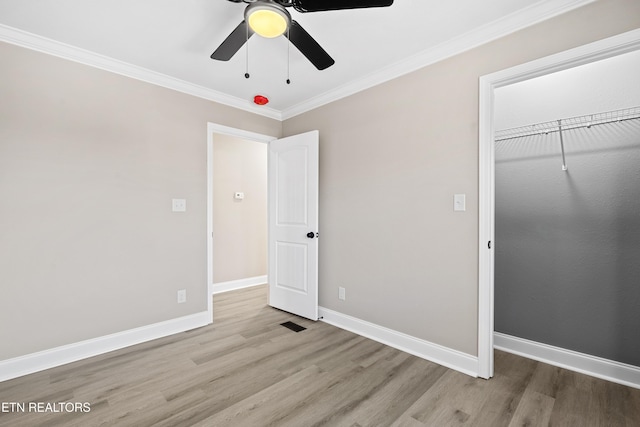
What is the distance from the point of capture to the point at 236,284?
15.0ft

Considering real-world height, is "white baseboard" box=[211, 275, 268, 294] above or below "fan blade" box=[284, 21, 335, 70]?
below

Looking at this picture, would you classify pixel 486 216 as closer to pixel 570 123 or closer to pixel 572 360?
pixel 570 123

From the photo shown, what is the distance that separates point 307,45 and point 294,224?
6.66 feet

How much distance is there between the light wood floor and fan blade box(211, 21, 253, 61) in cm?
225

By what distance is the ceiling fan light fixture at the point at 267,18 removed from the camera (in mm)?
1451

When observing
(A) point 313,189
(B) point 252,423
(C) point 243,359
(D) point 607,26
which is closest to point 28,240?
(C) point 243,359

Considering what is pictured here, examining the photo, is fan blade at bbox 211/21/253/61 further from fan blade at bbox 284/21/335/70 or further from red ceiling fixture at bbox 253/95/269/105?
red ceiling fixture at bbox 253/95/269/105

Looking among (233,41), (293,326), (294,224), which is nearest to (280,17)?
(233,41)

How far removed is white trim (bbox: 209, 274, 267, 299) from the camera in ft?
14.2

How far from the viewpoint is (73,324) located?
237 centimetres

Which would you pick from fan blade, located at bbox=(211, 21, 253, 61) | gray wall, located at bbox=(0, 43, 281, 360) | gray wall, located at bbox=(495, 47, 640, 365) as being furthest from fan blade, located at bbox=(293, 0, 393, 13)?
gray wall, located at bbox=(0, 43, 281, 360)

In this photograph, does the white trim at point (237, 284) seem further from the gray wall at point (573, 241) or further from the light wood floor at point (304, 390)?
the gray wall at point (573, 241)

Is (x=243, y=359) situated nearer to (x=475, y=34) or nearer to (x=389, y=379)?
(x=389, y=379)

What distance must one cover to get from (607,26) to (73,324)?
4296mm
